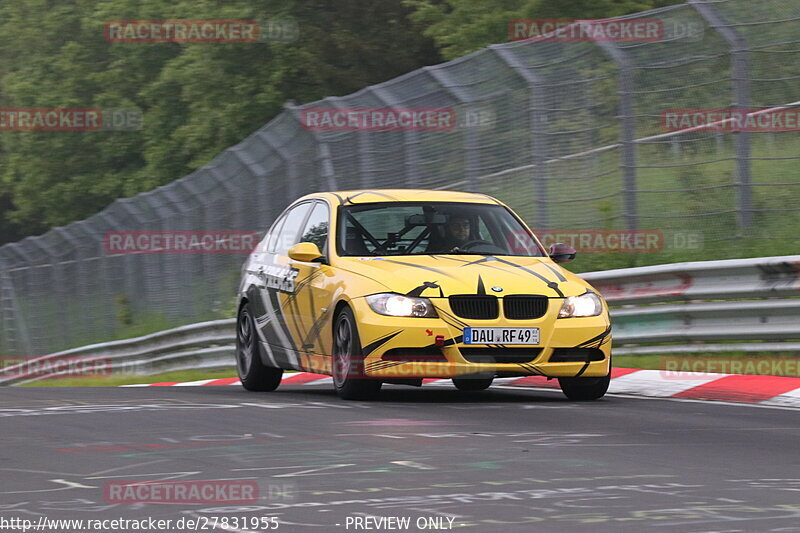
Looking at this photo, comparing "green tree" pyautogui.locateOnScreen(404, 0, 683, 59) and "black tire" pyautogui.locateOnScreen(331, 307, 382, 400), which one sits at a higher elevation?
"green tree" pyautogui.locateOnScreen(404, 0, 683, 59)

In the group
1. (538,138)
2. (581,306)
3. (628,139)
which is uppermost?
(538,138)

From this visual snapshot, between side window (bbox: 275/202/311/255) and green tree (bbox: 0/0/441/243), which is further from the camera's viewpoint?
green tree (bbox: 0/0/441/243)

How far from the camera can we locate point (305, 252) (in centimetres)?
1164

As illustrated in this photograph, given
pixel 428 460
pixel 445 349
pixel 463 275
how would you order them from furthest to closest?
pixel 463 275
pixel 445 349
pixel 428 460

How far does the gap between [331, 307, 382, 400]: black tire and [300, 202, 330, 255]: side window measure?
894 mm

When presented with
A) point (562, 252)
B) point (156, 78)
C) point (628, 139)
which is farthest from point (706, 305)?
point (156, 78)

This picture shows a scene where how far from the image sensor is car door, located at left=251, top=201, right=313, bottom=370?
40.6 ft

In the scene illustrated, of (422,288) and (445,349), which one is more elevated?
(422,288)

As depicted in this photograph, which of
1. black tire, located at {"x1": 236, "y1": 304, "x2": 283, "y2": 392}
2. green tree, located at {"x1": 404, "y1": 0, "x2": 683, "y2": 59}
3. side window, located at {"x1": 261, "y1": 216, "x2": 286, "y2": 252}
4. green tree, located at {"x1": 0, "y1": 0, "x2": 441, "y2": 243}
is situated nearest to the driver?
side window, located at {"x1": 261, "y1": 216, "x2": 286, "y2": 252}

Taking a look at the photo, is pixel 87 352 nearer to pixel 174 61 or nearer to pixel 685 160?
pixel 685 160

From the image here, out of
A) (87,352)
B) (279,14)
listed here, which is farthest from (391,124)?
(279,14)

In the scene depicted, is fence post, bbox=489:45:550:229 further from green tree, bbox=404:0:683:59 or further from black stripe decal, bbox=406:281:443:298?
green tree, bbox=404:0:683:59

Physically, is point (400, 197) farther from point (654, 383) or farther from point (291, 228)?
point (654, 383)

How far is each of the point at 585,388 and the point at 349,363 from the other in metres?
1.75
